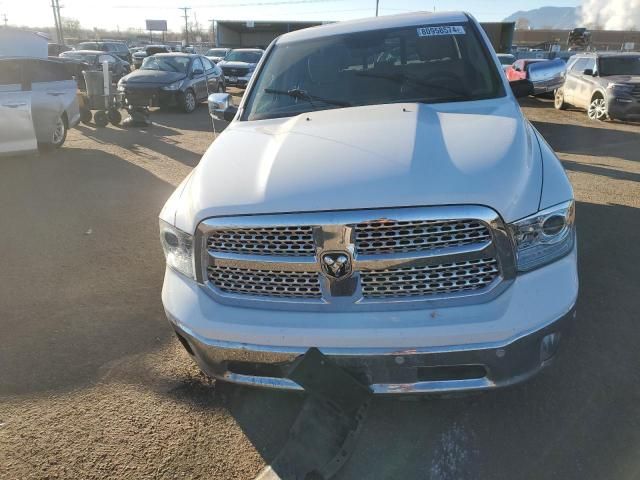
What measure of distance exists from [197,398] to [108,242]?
284 centimetres

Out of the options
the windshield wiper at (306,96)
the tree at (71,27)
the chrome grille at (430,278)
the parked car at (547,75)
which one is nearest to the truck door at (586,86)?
the parked car at (547,75)

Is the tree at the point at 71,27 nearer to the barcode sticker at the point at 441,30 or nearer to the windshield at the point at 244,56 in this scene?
the windshield at the point at 244,56

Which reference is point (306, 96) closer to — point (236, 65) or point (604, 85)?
point (604, 85)

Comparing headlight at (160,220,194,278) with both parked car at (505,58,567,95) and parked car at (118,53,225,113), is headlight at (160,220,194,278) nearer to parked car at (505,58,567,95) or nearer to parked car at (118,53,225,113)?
parked car at (118,53,225,113)

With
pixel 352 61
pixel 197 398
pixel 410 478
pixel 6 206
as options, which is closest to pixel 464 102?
pixel 352 61

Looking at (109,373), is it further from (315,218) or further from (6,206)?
(6,206)

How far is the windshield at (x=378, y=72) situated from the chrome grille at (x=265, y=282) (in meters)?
1.53

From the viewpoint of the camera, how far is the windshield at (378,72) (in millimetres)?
3375

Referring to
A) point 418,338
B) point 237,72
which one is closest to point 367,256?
point 418,338

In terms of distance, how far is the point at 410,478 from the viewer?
7.28 feet

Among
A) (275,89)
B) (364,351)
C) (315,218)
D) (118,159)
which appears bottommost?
(118,159)

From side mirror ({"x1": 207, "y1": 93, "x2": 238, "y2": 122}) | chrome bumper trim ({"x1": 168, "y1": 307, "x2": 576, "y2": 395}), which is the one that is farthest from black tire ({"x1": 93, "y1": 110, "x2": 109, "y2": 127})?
chrome bumper trim ({"x1": 168, "y1": 307, "x2": 576, "y2": 395})

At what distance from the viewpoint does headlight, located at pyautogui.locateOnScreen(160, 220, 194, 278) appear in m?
2.35

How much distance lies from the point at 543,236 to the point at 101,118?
12.5 meters
